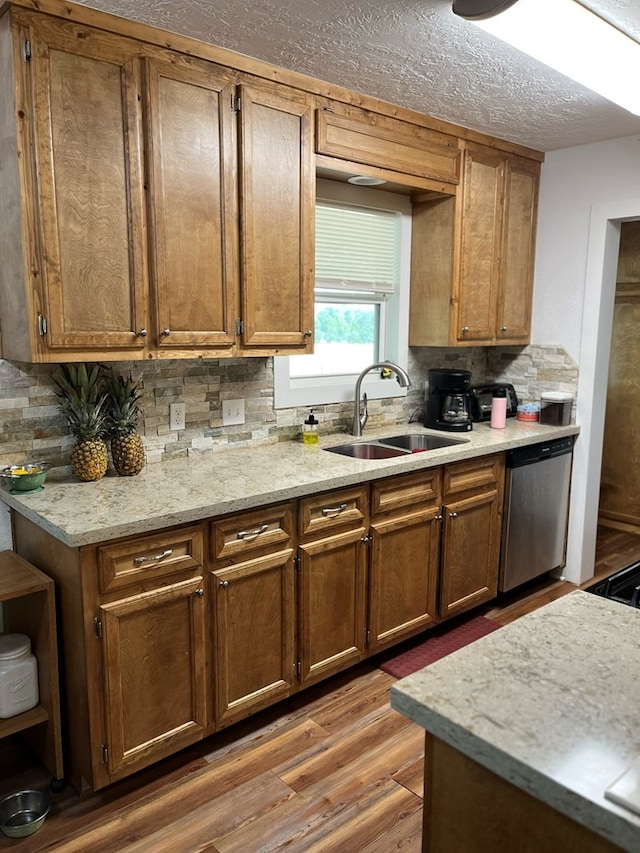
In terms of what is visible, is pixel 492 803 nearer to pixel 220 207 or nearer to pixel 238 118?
pixel 220 207

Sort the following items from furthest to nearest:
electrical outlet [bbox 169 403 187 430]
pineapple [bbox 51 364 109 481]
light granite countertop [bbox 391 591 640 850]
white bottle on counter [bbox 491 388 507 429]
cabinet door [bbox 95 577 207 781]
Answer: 1. white bottle on counter [bbox 491 388 507 429]
2. electrical outlet [bbox 169 403 187 430]
3. pineapple [bbox 51 364 109 481]
4. cabinet door [bbox 95 577 207 781]
5. light granite countertop [bbox 391 591 640 850]

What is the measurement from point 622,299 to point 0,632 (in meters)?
A: 4.42

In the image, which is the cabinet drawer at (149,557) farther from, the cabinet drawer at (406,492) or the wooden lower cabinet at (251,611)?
the cabinet drawer at (406,492)

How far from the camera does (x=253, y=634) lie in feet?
7.56

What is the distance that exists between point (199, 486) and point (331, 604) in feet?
2.46

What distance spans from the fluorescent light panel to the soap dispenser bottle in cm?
172

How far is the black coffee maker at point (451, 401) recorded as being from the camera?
3482 mm

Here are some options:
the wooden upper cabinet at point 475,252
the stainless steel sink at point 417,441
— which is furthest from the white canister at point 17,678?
the wooden upper cabinet at point 475,252

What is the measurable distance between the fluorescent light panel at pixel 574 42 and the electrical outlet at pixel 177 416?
68.0 inches

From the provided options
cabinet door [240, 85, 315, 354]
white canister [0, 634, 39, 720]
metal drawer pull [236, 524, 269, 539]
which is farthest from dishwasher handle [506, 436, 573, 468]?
white canister [0, 634, 39, 720]

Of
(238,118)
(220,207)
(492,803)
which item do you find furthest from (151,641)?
(238,118)

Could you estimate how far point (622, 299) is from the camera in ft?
15.2

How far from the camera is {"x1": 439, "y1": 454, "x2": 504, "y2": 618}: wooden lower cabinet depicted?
3.03 metres

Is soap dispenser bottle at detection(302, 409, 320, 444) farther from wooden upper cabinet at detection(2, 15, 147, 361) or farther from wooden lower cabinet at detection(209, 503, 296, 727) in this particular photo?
wooden upper cabinet at detection(2, 15, 147, 361)
